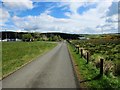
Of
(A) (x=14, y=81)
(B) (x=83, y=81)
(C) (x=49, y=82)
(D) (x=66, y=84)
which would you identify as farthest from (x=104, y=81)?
(A) (x=14, y=81)

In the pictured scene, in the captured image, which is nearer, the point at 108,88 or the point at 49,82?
the point at 108,88

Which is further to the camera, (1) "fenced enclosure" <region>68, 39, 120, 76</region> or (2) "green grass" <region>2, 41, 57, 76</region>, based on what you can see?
(2) "green grass" <region>2, 41, 57, 76</region>

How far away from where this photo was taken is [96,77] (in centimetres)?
1359

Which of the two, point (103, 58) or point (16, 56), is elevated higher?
point (103, 58)

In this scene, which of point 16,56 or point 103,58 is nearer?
point 103,58

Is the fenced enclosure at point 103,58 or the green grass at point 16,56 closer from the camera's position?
the fenced enclosure at point 103,58

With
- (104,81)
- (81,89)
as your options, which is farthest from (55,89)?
(104,81)

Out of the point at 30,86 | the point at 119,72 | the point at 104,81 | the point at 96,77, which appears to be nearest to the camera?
the point at 30,86

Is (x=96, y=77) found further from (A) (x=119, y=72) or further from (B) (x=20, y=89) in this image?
(B) (x=20, y=89)

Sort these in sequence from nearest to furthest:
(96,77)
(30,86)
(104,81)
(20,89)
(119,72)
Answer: (20,89) → (30,86) → (104,81) → (96,77) → (119,72)

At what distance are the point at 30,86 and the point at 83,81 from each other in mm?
2943

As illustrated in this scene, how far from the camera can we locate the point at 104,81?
39.9 ft

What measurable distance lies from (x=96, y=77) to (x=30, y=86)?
4.14 metres

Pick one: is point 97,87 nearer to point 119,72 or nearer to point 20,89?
point 20,89
